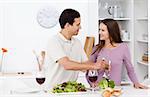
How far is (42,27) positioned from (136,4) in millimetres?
1382

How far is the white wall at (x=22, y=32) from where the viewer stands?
16.0ft

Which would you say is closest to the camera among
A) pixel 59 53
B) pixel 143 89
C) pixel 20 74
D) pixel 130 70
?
pixel 143 89

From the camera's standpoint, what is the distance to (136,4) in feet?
15.7

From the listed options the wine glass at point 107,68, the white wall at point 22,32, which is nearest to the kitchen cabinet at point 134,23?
the white wall at point 22,32

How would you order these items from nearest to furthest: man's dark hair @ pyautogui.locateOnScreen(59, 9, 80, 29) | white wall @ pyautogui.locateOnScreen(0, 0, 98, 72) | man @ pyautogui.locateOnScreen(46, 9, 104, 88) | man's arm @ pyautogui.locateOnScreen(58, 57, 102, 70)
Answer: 1. man's arm @ pyautogui.locateOnScreen(58, 57, 102, 70)
2. man @ pyautogui.locateOnScreen(46, 9, 104, 88)
3. man's dark hair @ pyautogui.locateOnScreen(59, 9, 80, 29)
4. white wall @ pyautogui.locateOnScreen(0, 0, 98, 72)

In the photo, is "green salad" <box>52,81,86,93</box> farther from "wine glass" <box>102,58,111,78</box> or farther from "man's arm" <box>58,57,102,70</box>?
"wine glass" <box>102,58,111,78</box>

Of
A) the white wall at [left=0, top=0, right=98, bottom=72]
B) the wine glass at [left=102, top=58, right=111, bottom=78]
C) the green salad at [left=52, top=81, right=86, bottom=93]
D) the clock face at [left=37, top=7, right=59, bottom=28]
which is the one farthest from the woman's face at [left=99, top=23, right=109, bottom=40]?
the clock face at [left=37, top=7, right=59, bottom=28]

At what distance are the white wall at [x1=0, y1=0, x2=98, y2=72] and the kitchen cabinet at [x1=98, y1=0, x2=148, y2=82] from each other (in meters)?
0.30

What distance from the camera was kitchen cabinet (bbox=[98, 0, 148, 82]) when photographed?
4.77 metres

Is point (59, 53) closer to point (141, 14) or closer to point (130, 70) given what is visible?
point (130, 70)

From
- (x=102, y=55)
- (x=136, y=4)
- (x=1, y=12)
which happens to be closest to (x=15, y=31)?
(x=1, y=12)

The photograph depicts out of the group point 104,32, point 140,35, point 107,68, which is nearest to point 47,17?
point 140,35

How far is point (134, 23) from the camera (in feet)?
15.7

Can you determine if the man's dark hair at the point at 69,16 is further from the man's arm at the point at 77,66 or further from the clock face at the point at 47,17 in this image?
the clock face at the point at 47,17
